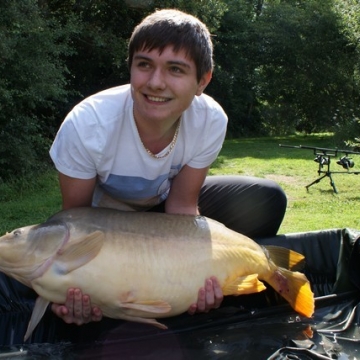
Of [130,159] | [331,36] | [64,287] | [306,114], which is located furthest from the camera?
[306,114]

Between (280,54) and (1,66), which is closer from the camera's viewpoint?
(1,66)

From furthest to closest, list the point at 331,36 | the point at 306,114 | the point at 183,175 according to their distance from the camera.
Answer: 1. the point at 306,114
2. the point at 331,36
3. the point at 183,175

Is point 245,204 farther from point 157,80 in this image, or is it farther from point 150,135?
point 157,80

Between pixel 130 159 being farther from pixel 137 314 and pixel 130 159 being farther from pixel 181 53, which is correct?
pixel 137 314

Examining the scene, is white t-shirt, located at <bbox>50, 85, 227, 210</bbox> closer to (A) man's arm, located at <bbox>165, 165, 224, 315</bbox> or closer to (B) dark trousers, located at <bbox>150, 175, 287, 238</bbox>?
(A) man's arm, located at <bbox>165, 165, 224, 315</bbox>

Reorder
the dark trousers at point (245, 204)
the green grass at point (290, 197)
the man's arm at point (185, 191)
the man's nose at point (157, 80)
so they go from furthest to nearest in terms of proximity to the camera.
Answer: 1. the green grass at point (290, 197)
2. the dark trousers at point (245, 204)
3. the man's arm at point (185, 191)
4. the man's nose at point (157, 80)

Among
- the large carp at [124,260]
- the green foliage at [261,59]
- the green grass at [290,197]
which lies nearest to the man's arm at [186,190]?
the large carp at [124,260]

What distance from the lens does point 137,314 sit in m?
1.53

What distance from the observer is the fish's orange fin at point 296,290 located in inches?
69.9

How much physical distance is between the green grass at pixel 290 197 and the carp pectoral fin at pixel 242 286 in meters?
2.19

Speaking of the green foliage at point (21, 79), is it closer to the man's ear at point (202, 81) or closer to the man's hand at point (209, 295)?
the man's ear at point (202, 81)

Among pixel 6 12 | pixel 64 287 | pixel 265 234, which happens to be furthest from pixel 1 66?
→ pixel 64 287

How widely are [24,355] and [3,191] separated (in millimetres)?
3646

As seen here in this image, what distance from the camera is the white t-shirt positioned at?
1612mm
